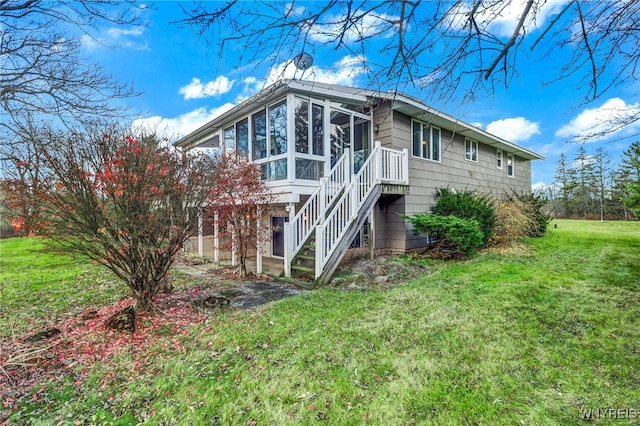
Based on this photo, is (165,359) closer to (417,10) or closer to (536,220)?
(417,10)

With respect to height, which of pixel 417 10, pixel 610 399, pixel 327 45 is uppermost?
pixel 417 10

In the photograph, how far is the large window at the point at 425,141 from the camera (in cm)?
1012

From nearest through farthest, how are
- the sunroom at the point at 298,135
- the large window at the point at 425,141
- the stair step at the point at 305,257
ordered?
1. the stair step at the point at 305,257
2. the sunroom at the point at 298,135
3. the large window at the point at 425,141

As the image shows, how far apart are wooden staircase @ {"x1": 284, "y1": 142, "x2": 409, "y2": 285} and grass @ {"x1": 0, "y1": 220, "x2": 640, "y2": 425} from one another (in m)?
1.40

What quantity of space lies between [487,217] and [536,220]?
17.4ft

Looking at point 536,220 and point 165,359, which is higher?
point 536,220

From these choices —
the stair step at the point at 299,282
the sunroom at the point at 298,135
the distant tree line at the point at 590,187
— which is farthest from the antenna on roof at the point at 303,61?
the distant tree line at the point at 590,187

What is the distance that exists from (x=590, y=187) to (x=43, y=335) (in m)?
34.6

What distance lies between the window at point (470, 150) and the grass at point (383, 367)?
8.22 meters

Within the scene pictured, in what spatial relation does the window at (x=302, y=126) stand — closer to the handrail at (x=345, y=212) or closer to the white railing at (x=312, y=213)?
the white railing at (x=312, y=213)

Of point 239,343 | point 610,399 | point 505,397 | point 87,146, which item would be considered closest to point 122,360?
point 239,343

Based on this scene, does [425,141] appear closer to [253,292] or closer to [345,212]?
[345,212]

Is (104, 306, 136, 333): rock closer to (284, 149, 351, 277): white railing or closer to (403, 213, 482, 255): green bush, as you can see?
(284, 149, 351, 277): white railing

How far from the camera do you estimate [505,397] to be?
2.64m
